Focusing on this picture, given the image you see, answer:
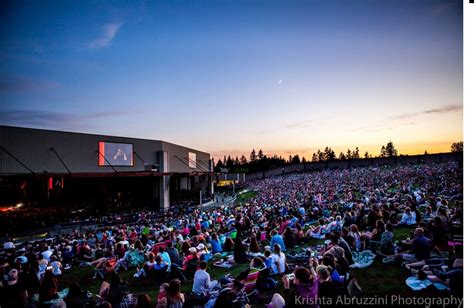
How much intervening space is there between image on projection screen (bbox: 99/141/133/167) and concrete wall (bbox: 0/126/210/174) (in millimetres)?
253

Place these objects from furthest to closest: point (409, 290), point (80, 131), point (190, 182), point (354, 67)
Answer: point (190, 182), point (80, 131), point (354, 67), point (409, 290)

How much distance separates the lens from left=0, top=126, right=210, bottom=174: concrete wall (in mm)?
13055

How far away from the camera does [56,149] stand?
14.9 metres

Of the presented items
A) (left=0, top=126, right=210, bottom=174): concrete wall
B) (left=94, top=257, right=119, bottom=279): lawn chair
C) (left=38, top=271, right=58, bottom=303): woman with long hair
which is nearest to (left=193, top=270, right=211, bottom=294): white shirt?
(left=38, top=271, right=58, bottom=303): woman with long hair

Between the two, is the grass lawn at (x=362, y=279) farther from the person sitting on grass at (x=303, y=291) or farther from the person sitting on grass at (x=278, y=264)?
the person sitting on grass at (x=303, y=291)

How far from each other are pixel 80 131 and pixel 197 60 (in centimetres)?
1253

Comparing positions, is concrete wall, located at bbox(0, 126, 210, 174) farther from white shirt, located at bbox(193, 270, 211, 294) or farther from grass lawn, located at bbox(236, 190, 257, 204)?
white shirt, located at bbox(193, 270, 211, 294)

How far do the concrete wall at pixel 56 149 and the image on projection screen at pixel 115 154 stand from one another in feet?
0.83

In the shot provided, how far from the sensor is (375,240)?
18.6ft

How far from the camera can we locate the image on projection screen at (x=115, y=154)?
17000 millimetres

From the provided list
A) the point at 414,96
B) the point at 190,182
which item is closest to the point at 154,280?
the point at 414,96

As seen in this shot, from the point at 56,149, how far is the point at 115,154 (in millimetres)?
3410

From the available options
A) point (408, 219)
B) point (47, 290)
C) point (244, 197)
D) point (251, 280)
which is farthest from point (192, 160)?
point (251, 280)

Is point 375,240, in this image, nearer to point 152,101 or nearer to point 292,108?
point 292,108
